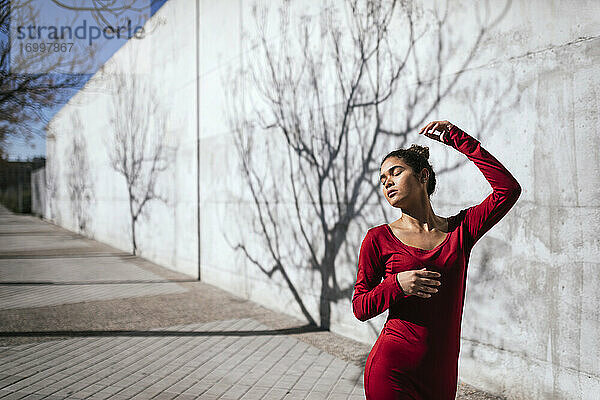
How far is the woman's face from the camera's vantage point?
2439 millimetres

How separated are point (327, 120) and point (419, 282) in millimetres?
5399

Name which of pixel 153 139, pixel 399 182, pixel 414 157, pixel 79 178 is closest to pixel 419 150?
pixel 414 157

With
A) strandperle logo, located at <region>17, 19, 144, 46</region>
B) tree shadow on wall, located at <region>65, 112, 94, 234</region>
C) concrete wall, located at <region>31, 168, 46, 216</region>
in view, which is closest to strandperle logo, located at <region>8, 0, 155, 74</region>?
strandperle logo, located at <region>17, 19, 144, 46</region>

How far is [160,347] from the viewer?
6.64 metres

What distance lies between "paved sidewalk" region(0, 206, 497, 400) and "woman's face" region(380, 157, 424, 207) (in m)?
3.03

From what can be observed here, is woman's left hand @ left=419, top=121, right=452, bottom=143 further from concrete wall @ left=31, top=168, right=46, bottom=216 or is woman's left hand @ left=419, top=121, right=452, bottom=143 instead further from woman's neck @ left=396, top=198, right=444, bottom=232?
concrete wall @ left=31, top=168, right=46, bottom=216

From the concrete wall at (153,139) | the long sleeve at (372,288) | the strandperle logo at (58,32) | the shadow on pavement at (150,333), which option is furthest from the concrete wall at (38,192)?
the long sleeve at (372,288)

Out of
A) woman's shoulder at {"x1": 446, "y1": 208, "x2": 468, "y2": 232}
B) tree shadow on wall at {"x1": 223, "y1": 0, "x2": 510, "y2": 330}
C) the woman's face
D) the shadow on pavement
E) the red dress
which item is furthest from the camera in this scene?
the shadow on pavement

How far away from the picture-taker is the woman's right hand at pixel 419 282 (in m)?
2.21

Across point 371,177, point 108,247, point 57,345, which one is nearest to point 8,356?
point 57,345

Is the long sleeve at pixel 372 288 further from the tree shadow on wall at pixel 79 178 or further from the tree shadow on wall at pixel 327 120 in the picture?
the tree shadow on wall at pixel 79 178

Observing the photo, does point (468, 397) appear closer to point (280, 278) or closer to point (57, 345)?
point (280, 278)

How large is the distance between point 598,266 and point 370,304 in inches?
103

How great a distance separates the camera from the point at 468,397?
4848 mm
